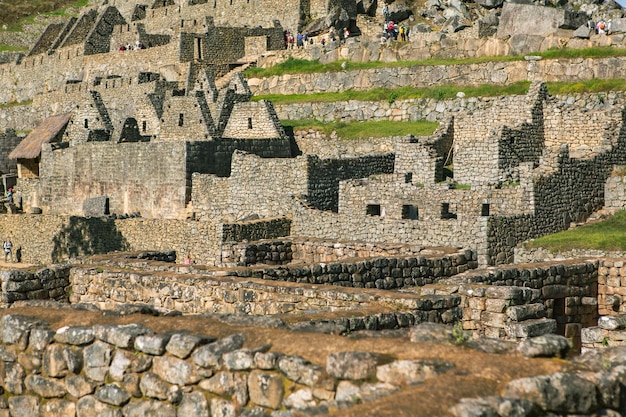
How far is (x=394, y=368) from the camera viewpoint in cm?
691

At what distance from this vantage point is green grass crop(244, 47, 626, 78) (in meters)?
34.3

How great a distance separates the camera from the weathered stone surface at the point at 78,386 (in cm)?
826

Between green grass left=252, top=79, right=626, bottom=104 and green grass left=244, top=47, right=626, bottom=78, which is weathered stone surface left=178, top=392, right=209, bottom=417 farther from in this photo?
green grass left=244, top=47, right=626, bottom=78

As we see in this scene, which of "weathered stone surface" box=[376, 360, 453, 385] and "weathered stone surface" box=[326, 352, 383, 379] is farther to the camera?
"weathered stone surface" box=[326, 352, 383, 379]

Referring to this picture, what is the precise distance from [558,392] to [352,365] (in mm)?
1296

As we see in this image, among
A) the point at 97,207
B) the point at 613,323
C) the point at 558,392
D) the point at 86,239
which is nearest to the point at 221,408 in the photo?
the point at 558,392

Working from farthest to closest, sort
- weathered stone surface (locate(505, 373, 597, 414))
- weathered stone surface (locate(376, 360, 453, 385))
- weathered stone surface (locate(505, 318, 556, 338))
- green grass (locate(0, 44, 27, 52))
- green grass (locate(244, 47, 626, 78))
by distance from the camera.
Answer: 1. green grass (locate(0, 44, 27, 52))
2. green grass (locate(244, 47, 626, 78))
3. weathered stone surface (locate(505, 318, 556, 338))
4. weathered stone surface (locate(376, 360, 453, 385))
5. weathered stone surface (locate(505, 373, 597, 414))

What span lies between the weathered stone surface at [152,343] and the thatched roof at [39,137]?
32.9 metres

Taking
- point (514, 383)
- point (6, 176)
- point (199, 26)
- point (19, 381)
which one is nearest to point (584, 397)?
point (514, 383)

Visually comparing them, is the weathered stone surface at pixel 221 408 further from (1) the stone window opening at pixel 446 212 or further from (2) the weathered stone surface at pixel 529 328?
(1) the stone window opening at pixel 446 212

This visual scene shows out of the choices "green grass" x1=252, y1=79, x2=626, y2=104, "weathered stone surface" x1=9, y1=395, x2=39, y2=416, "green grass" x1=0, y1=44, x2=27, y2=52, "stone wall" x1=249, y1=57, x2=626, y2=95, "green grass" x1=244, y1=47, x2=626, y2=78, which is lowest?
"weathered stone surface" x1=9, y1=395, x2=39, y2=416

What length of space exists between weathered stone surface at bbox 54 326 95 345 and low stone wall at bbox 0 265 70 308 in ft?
12.0

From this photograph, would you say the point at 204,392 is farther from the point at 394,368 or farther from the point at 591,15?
the point at 591,15

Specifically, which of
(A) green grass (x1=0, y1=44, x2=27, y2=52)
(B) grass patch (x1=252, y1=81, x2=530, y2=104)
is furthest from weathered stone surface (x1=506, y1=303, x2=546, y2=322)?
(A) green grass (x1=0, y1=44, x2=27, y2=52)
